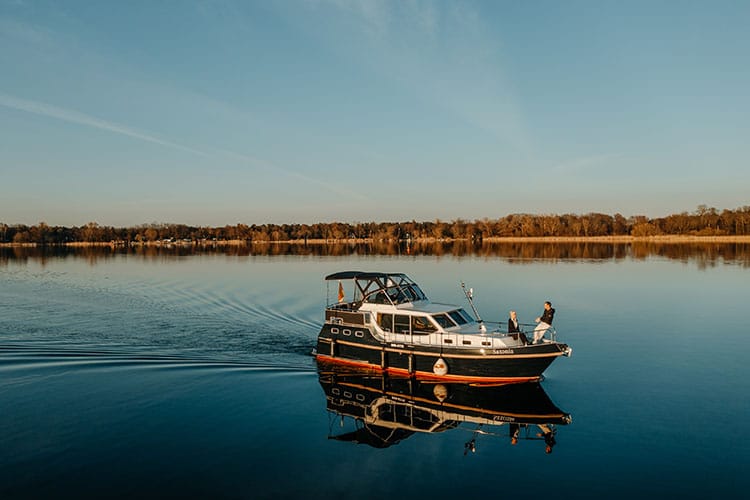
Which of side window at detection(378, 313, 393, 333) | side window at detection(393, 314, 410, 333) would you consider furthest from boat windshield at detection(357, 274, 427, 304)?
side window at detection(393, 314, 410, 333)

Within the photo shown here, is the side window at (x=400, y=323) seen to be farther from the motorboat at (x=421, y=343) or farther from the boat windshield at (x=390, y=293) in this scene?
the boat windshield at (x=390, y=293)

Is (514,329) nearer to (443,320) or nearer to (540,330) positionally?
(540,330)

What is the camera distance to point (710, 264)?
264 ft

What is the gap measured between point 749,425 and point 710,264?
2860 inches

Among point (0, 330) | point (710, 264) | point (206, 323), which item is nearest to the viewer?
point (0, 330)

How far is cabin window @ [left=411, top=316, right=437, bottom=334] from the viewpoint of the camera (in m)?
24.9

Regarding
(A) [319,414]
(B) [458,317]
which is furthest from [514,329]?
(A) [319,414]

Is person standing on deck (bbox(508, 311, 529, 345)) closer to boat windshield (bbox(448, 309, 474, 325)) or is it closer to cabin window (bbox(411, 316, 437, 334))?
boat windshield (bbox(448, 309, 474, 325))

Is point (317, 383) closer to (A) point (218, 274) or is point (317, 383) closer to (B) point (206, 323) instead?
(B) point (206, 323)

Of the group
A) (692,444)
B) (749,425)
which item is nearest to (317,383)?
(692,444)

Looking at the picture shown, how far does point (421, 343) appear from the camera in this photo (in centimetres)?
2472

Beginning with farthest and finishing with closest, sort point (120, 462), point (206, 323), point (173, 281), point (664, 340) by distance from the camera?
point (173, 281)
point (206, 323)
point (664, 340)
point (120, 462)

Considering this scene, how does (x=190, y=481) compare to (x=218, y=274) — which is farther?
(x=218, y=274)

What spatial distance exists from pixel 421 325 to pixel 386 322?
188cm
